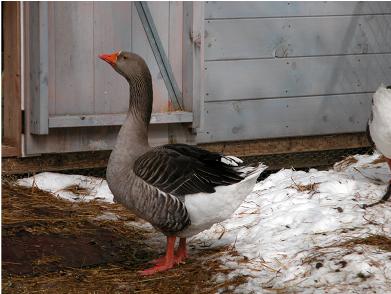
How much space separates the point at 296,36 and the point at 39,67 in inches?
104

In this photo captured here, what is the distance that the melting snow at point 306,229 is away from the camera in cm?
491

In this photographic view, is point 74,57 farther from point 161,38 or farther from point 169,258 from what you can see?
point 169,258

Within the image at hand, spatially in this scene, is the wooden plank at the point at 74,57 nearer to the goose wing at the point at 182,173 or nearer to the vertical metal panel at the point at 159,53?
the vertical metal panel at the point at 159,53

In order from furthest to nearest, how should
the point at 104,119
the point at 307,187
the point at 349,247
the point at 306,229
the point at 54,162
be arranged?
the point at 54,162, the point at 104,119, the point at 307,187, the point at 306,229, the point at 349,247

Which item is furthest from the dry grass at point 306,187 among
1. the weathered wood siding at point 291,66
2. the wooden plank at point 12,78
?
the wooden plank at point 12,78

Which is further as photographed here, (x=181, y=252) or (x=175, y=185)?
(x=181, y=252)

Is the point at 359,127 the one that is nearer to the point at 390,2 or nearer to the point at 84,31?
the point at 390,2

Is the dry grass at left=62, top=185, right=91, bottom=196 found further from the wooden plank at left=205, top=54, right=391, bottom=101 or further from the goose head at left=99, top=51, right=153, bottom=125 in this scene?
the goose head at left=99, top=51, right=153, bottom=125

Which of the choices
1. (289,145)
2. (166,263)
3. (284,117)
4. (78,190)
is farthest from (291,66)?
(166,263)

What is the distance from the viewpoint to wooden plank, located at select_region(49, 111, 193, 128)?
6.86 m

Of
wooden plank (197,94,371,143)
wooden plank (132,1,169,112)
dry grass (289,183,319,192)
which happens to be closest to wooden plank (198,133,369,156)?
wooden plank (197,94,371,143)

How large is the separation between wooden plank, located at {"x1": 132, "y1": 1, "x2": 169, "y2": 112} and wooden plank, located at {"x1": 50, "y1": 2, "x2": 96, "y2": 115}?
41cm

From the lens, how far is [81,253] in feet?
18.2

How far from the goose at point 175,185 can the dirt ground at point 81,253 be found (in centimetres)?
20
